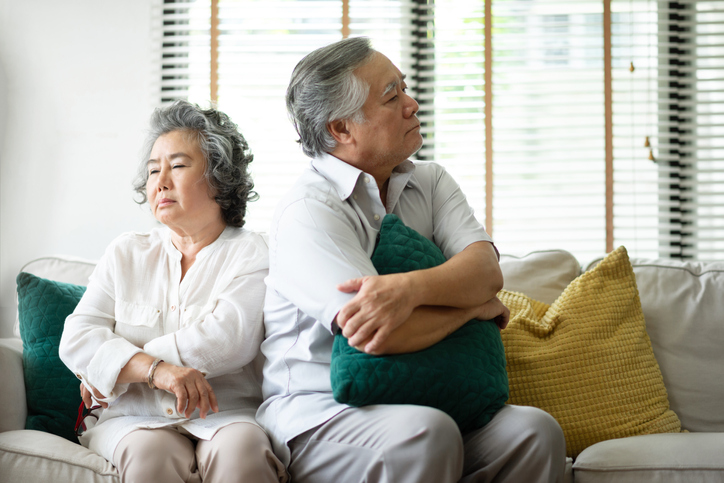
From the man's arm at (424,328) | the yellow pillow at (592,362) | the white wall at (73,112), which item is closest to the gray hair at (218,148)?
the man's arm at (424,328)

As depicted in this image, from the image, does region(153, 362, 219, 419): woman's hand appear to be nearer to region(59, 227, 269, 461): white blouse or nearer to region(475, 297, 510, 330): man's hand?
region(59, 227, 269, 461): white blouse

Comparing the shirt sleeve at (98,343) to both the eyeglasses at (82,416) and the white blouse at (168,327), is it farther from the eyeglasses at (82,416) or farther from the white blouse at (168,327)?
the eyeglasses at (82,416)

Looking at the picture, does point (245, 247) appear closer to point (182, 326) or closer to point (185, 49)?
point (182, 326)

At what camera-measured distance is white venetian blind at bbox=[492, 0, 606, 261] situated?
285 cm

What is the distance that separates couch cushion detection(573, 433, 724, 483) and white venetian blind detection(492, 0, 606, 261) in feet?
4.67

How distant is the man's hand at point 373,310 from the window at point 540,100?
5.55 ft

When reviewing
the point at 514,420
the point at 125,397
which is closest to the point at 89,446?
the point at 125,397

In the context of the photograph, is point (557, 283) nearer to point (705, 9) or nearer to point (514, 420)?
point (514, 420)

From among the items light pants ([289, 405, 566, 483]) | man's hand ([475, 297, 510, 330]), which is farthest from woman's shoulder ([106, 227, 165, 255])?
man's hand ([475, 297, 510, 330])

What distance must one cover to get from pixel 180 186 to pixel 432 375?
906mm

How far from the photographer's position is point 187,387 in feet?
4.70

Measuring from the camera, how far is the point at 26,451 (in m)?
1.44

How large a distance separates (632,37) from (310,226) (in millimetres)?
2311

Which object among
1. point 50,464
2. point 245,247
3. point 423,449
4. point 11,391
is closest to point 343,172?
point 245,247
